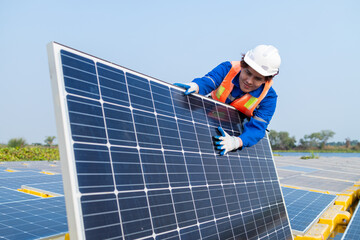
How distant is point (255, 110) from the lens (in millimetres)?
5703

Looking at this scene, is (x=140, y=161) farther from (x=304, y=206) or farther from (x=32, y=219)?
(x=304, y=206)

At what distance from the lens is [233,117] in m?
5.64

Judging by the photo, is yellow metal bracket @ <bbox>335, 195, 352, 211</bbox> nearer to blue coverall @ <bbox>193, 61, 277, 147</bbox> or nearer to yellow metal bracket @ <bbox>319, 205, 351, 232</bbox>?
yellow metal bracket @ <bbox>319, 205, 351, 232</bbox>

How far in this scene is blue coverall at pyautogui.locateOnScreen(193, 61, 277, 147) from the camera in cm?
529

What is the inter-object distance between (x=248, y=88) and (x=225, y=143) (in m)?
1.32

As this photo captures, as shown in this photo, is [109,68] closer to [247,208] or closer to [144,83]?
[144,83]

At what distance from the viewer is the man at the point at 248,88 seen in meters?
5.02

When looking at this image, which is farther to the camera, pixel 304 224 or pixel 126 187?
pixel 304 224

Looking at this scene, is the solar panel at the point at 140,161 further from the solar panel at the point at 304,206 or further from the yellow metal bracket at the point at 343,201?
the yellow metal bracket at the point at 343,201

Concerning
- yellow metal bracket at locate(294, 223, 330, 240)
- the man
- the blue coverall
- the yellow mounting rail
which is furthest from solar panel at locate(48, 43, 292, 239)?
the yellow mounting rail

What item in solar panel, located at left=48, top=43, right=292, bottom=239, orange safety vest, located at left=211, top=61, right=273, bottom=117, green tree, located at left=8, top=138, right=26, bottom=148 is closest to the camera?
solar panel, located at left=48, top=43, right=292, bottom=239

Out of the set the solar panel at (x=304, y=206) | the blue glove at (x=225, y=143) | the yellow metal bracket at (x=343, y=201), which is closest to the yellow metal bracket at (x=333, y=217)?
the solar panel at (x=304, y=206)

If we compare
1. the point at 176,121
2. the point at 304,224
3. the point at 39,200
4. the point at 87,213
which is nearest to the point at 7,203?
the point at 39,200

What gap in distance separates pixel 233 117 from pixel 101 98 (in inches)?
125
